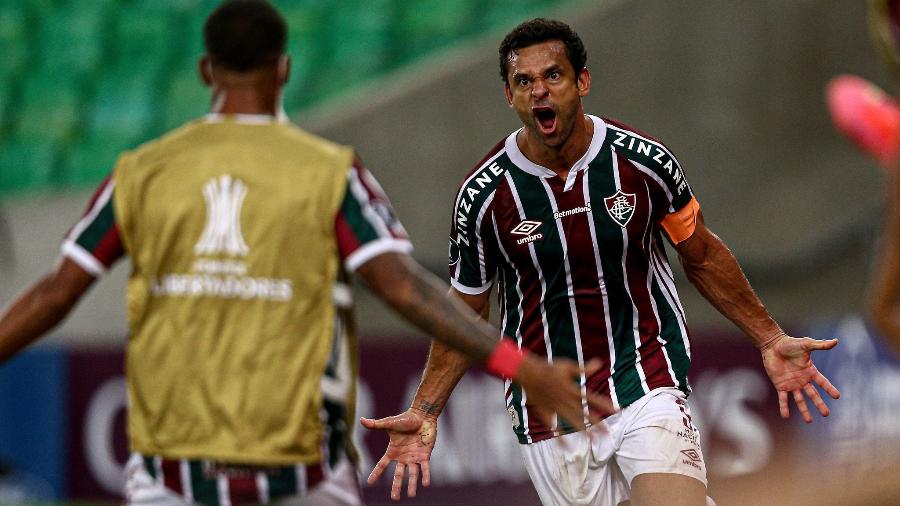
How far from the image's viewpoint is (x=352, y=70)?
524 inches

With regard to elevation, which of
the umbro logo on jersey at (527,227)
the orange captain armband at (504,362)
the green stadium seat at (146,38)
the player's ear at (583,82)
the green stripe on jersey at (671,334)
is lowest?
the orange captain armband at (504,362)

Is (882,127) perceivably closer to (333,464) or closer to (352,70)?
(333,464)

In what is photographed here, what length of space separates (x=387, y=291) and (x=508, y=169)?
83.2 inches

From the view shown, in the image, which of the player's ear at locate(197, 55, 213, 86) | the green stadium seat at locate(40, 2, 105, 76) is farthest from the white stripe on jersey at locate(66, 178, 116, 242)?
the green stadium seat at locate(40, 2, 105, 76)

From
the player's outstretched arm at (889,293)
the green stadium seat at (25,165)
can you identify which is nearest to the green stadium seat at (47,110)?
the green stadium seat at (25,165)

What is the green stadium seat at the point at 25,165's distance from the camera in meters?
13.5

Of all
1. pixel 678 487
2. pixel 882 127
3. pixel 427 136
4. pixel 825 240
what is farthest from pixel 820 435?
pixel 882 127

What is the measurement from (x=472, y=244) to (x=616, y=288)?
615 millimetres

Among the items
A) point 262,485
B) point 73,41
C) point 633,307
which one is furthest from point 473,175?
point 73,41

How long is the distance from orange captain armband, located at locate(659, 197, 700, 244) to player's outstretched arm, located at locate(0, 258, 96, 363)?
265 cm

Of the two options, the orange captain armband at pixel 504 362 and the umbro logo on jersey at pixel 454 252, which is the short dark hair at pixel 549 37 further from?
the orange captain armband at pixel 504 362

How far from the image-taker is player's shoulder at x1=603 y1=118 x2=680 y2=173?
591 cm

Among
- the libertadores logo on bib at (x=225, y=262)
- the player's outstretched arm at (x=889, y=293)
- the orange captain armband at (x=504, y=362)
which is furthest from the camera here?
the orange captain armband at (x=504, y=362)

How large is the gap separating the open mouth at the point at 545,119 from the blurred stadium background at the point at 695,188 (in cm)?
492
